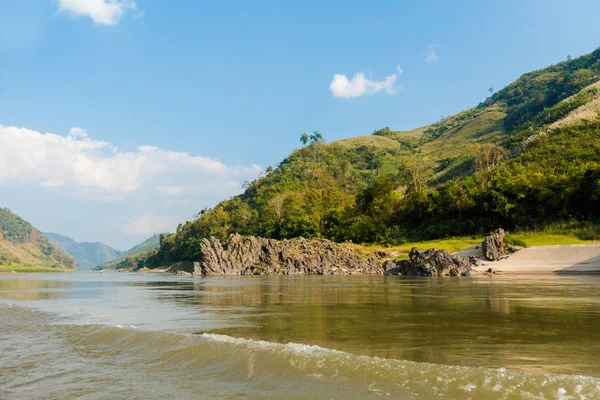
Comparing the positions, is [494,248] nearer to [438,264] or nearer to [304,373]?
[438,264]

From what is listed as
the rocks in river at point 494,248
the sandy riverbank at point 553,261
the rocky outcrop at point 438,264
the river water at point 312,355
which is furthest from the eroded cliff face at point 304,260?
the river water at point 312,355

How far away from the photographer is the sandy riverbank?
129ft

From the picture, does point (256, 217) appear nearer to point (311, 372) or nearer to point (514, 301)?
point (514, 301)

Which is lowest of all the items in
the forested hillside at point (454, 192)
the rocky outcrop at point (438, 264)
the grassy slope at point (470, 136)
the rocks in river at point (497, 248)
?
the rocky outcrop at point (438, 264)

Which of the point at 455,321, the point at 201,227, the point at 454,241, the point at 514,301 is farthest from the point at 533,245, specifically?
the point at 201,227

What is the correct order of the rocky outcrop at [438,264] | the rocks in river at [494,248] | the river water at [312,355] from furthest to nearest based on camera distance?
the rocks in river at [494,248] < the rocky outcrop at [438,264] < the river water at [312,355]

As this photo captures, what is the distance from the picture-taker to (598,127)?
8038 centimetres

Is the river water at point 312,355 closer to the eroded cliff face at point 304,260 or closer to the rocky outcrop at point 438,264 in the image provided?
the rocky outcrop at point 438,264

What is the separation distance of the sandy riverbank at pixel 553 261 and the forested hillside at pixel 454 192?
11.6m

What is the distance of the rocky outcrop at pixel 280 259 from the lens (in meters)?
56.8

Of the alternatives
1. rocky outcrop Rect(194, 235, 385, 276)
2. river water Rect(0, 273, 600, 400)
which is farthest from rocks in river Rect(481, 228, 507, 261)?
river water Rect(0, 273, 600, 400)

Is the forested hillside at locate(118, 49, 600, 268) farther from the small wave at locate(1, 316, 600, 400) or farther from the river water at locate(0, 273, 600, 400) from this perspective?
the small wave at locate(1, 316, 600, 400)

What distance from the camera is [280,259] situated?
205 ft

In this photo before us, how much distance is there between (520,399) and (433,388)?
114 centimetres
